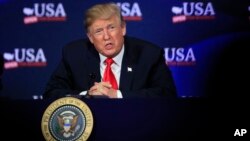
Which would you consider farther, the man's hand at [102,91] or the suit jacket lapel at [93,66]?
the suit jacket lapel at [93,66]

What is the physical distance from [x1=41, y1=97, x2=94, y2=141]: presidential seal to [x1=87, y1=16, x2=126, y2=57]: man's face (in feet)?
3.77

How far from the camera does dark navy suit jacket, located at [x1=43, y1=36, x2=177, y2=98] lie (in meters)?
3.20

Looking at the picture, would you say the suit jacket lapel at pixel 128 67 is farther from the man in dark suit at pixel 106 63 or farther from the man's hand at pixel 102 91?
the man's hand at pixel 102 91

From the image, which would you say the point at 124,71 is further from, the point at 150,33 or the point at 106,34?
the point at 150,33

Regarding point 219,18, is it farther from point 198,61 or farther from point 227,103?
point 227,103

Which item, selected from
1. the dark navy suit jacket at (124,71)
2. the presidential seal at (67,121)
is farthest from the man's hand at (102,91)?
the presidential seal at (67,121)

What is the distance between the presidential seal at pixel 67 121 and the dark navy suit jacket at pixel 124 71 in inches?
32.8

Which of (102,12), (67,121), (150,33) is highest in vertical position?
(102,12)

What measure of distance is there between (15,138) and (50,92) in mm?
838

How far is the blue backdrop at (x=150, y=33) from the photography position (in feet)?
15.3

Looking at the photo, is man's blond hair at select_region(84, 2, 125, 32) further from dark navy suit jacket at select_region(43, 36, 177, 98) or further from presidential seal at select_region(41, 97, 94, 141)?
presidential seal at select_region(41, 97, 94, 141)

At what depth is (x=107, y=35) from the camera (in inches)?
131

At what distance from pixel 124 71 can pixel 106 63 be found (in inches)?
6.0

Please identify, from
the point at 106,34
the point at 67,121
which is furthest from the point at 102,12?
the point at 67,121
